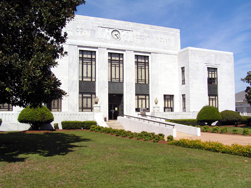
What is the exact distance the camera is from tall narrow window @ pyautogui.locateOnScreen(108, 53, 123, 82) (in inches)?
1209

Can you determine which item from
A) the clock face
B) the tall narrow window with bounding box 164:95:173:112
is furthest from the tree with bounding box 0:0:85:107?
the tall narrow window with bounding box 164:95:173:112

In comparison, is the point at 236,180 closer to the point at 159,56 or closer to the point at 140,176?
the point at 140,176

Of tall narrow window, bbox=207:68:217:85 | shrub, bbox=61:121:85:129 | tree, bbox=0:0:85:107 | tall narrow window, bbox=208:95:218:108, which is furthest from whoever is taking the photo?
tall narrow window, bbox=207:68:217:85

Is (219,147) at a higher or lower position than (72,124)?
lower

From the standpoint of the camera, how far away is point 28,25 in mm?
10922

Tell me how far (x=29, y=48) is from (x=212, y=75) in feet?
92.0

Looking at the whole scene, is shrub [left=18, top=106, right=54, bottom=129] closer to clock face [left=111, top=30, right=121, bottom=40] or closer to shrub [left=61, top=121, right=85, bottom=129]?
shrub [left=61, top=121, right=85, bottom=129]

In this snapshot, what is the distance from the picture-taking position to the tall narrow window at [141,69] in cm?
3193

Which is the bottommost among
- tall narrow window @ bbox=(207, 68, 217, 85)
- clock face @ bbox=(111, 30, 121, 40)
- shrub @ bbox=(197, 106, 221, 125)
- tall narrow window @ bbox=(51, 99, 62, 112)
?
shrub @ bbox=(197, 106, 221, 125)

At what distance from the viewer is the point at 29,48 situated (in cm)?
1091

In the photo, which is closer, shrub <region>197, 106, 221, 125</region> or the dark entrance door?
shrub <region>197, 106, 221, 125</region>

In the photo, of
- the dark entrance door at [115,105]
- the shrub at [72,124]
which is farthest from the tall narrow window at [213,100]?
the shrub at [72,124]

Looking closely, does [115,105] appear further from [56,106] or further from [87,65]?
[56,106]

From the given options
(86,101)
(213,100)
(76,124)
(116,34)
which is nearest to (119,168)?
(76,124)
